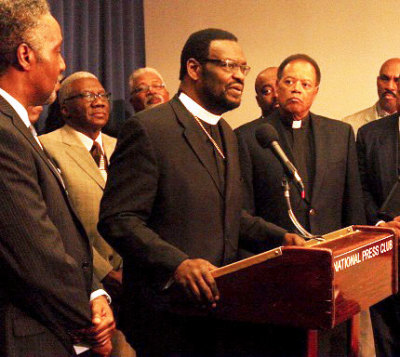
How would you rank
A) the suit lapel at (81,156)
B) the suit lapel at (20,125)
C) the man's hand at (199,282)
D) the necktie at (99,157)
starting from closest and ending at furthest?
the suit lapel at (20,125)
the man's hand at (199,282)
the suit lapel at (81,156)
the necktie at (99,157)

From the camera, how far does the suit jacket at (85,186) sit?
11.4ft

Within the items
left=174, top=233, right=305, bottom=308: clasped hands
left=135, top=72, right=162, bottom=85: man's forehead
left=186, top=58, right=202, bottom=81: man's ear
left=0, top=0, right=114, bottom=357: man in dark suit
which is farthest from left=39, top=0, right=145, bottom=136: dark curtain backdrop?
left=0, top=0, right=114, bottom=357: man in dark suit

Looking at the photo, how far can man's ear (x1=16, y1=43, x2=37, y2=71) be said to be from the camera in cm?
192

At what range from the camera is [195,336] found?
241 cm

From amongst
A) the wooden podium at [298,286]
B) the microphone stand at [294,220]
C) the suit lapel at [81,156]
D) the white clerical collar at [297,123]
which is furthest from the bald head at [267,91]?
the wooden podium at [298,286]

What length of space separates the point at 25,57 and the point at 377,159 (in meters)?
2.57

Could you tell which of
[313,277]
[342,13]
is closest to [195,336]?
[313,277]

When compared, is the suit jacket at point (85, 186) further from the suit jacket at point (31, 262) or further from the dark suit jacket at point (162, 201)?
the suit jacket at point (31, 262)

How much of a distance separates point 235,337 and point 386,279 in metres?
0.64

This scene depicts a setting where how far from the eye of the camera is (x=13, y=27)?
75.5 inches

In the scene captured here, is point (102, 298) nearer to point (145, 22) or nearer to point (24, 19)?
point (24, 19)

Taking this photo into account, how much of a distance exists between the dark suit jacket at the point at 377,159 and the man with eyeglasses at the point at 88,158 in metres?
1.51

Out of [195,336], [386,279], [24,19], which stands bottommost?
[195,336]

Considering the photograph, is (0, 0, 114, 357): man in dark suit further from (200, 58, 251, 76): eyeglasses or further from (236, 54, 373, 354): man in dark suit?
(236, 54, 373, 354): man in dark suit
